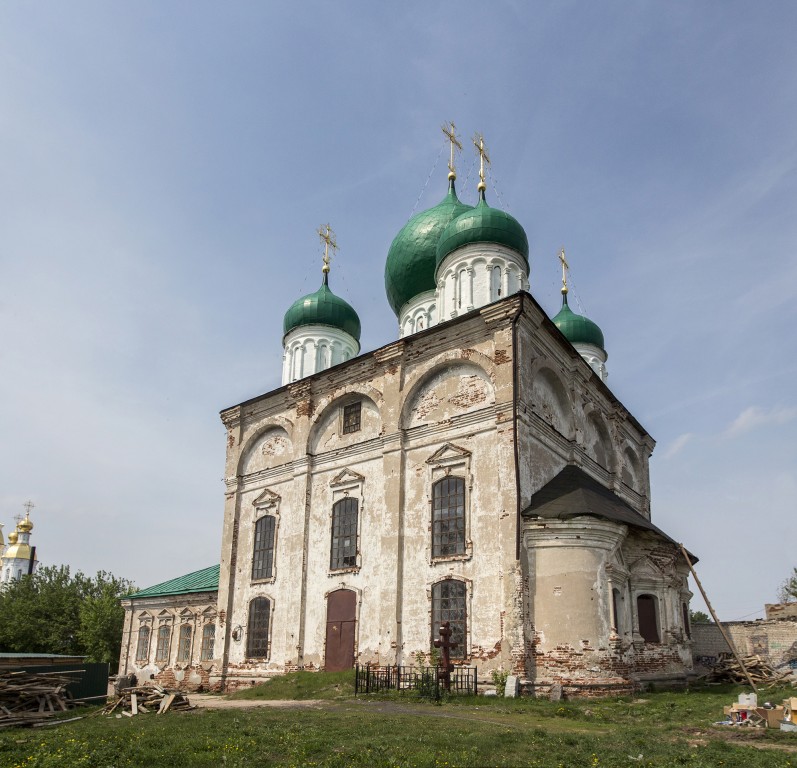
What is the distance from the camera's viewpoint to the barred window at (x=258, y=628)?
2197 centimetres

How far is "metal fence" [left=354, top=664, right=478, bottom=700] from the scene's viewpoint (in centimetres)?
1541

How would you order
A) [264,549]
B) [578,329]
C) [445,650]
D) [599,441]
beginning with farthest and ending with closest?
[578,329], [599,441], [264,549], [445,650]

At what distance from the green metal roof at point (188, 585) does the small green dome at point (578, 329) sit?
56.0 ft

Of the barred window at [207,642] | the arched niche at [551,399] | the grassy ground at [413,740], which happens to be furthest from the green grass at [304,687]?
the arched niche at [551,399]

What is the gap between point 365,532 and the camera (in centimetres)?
2031

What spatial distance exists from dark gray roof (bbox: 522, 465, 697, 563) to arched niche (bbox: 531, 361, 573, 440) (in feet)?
4.92

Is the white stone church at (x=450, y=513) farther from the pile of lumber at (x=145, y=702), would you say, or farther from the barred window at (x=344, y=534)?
the pile of lumber at (x=145, y=702)

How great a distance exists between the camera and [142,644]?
28094mm

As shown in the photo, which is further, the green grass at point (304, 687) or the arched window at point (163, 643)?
the arched window at point (163, 643)

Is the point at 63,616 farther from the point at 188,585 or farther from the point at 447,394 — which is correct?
the point at 447,394

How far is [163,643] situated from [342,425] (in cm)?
1204

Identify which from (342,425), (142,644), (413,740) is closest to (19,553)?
(142,644)

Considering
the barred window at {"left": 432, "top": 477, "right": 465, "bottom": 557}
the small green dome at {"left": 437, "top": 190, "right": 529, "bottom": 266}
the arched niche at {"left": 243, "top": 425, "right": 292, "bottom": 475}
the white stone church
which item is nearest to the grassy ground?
the white stone church

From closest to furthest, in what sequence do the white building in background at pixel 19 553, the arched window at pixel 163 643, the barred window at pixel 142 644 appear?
the arched window at pixel 163 643 < the barred window at pixel 142 644 < the white building in background at pixel 19 553
